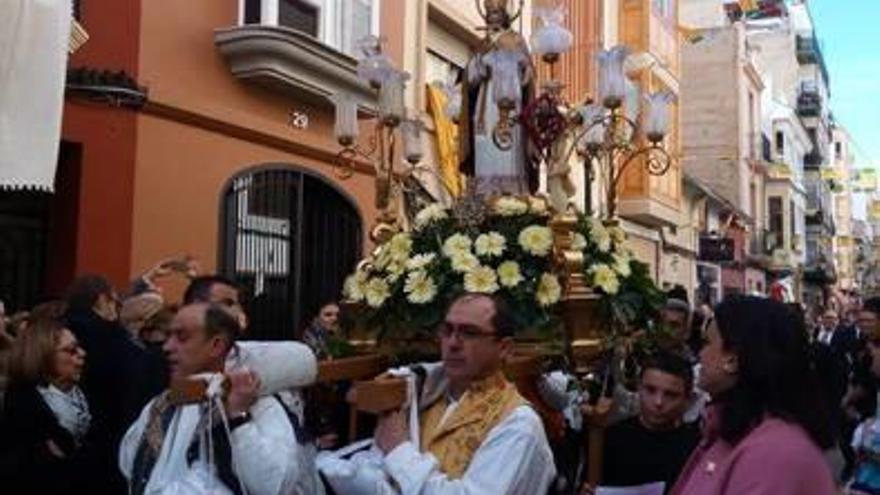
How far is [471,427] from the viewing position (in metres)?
3.47

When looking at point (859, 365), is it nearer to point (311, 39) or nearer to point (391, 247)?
point (391, 247)

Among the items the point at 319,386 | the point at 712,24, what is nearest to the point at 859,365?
the point at 319,386

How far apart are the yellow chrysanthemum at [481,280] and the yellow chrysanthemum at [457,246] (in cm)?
13

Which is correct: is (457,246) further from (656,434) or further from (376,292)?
(656,434)

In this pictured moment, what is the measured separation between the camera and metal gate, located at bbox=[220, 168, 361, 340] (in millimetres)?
9906

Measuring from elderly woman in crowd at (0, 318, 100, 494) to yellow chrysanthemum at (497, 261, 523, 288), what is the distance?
199 cm

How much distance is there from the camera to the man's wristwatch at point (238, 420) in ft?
10.7

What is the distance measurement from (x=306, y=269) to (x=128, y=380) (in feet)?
19.2

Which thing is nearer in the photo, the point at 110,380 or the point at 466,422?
the point at 466,422

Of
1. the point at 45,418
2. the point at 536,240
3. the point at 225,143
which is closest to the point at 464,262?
the point at 536,240

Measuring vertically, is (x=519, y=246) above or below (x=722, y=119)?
below

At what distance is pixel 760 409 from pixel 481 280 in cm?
218

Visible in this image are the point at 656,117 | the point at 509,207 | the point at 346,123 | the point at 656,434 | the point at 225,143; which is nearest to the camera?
the point at 656,434

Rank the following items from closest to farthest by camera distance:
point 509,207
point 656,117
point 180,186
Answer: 1. point 509,207
2. point 656,117
3. point 180,186
